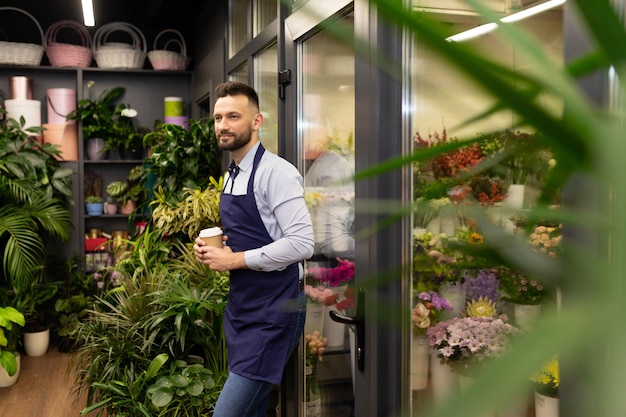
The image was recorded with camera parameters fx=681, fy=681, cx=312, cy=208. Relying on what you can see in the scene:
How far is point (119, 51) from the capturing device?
Answer: 21.3 ft

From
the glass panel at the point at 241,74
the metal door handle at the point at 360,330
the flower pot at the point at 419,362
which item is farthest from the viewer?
the glass panel at the point at 241,74

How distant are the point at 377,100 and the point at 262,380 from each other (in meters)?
1.22

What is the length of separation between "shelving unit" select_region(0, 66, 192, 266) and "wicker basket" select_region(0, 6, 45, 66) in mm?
75

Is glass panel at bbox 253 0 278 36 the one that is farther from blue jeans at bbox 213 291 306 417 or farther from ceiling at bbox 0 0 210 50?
ceiling at bbox 0 0 210 50

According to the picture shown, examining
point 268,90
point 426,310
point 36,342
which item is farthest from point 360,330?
point 36,342

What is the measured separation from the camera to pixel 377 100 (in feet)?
7.15

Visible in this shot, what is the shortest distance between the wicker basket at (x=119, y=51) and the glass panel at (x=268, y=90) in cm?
306

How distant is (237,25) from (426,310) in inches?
128

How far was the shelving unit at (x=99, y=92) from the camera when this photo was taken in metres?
6.42

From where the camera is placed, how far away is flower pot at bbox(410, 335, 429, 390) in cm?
199

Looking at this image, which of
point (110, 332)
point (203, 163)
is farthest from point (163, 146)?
point (110, 332)

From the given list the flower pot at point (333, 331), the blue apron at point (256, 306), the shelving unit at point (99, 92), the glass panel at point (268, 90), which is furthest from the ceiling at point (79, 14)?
the flower pot at point (333, 331)

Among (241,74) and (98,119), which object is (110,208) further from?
(241,74)

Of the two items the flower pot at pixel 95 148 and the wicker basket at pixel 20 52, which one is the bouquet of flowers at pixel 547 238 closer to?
the flower pot at pixel 95 148
